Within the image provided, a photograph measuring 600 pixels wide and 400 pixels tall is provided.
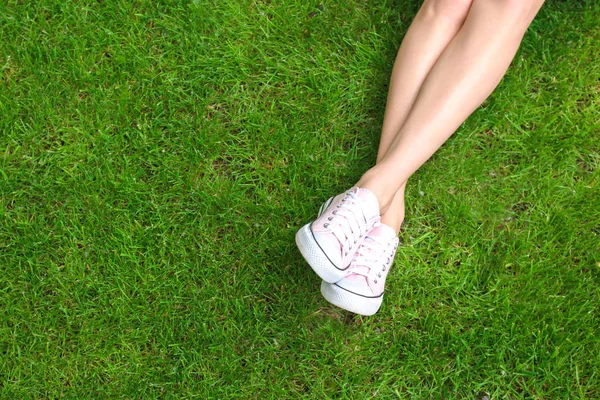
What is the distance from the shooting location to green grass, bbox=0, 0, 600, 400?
2.42 meters

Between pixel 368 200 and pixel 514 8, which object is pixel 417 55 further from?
pixel 368 200

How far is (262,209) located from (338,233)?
0.61m

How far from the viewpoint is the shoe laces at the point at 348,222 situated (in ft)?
6.68

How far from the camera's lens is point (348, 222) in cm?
206

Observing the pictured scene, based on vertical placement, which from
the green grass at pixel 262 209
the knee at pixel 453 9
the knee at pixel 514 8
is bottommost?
the green grass at pixel 262 209

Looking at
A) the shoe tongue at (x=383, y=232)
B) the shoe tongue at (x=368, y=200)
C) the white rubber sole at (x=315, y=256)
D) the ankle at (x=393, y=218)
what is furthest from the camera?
the ankle at (x=393, y=218)

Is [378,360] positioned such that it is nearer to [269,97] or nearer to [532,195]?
[532,195]

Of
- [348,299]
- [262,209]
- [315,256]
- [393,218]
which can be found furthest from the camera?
[262,209]

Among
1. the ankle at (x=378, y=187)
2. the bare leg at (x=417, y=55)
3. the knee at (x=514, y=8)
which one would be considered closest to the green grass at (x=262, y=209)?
the bare leg at (x=417, y=55)

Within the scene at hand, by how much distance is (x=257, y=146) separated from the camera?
262 cm

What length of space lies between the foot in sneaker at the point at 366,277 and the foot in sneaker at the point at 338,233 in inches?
2.2

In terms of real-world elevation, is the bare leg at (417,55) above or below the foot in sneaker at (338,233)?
above

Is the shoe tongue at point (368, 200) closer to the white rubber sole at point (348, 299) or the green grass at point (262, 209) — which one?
the white rubber sole at point (348, 299)

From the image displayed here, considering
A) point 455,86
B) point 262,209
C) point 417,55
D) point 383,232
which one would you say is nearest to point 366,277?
point 383,232
